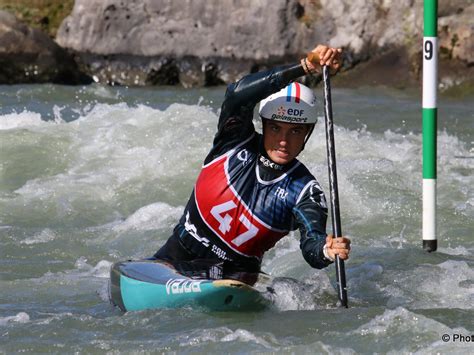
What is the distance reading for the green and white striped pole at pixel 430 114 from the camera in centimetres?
636

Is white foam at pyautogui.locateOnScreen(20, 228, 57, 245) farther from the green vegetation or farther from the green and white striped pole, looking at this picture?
the green vegetation

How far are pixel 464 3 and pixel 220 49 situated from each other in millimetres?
3182

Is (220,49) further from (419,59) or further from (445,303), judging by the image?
(445,303)

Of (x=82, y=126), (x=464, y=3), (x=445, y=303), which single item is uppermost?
(x=464, y=3)

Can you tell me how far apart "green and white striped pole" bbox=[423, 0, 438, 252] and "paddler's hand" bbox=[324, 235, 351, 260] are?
182 cm

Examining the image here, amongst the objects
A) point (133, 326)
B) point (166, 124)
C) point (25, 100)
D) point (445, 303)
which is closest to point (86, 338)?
point (133, 326)

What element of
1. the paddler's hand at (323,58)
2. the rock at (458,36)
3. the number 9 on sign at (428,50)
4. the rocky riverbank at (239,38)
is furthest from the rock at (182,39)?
the paddler's hand at (323,58)

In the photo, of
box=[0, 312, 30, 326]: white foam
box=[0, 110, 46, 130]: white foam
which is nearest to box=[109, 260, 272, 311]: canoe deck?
box=[0, 312, 30, 326]: white foam

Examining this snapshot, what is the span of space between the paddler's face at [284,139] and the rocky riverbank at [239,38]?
8.60 m

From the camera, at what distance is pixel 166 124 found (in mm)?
10070

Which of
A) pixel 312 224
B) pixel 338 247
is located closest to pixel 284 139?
pixel 312 224

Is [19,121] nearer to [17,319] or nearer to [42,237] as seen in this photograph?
[42,237]

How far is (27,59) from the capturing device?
14.3 m

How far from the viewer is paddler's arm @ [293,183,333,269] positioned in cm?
486
